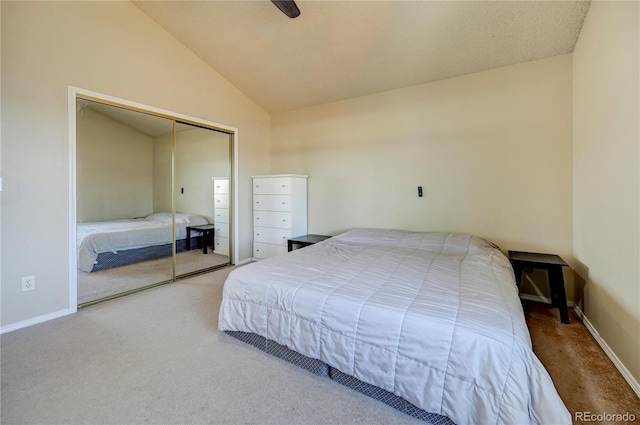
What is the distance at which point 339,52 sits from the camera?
3.02m

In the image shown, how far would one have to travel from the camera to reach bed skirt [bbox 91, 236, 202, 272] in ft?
9.85

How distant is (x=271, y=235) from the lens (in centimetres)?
422

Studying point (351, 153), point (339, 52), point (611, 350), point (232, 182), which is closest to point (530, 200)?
point (611, 350)

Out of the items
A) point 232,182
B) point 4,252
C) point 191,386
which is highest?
point 232,182

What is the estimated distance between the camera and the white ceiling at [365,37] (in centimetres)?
234

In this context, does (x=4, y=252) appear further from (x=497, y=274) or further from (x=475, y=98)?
(x=475, y=98)

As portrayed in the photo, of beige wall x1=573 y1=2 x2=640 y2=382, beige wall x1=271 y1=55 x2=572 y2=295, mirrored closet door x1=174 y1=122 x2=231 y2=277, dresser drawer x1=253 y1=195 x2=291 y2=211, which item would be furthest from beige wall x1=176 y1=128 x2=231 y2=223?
beige wall x1=573 y1=2 x2=640 y2=382

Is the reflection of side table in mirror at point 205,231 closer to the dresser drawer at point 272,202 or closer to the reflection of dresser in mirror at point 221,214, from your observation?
the reflection of dresser in mirror at point 221,214

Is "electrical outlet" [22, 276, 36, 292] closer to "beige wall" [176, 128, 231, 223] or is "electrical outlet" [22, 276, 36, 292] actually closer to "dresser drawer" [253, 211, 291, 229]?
"beige wall" [176, 128, 231, 223]

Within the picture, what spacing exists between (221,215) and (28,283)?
7.10 feet

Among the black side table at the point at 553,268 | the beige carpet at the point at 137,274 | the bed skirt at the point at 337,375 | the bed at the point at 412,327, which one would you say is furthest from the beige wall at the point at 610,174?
the beige carpet at the point at 137,274

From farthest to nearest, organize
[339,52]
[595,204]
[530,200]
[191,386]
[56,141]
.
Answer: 1. [339,52]
2. [530,200]
3. [56,141]
4. [595,204]
5. [191,386]

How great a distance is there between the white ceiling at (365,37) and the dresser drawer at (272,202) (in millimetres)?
1610

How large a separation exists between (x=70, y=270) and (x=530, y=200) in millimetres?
4621
